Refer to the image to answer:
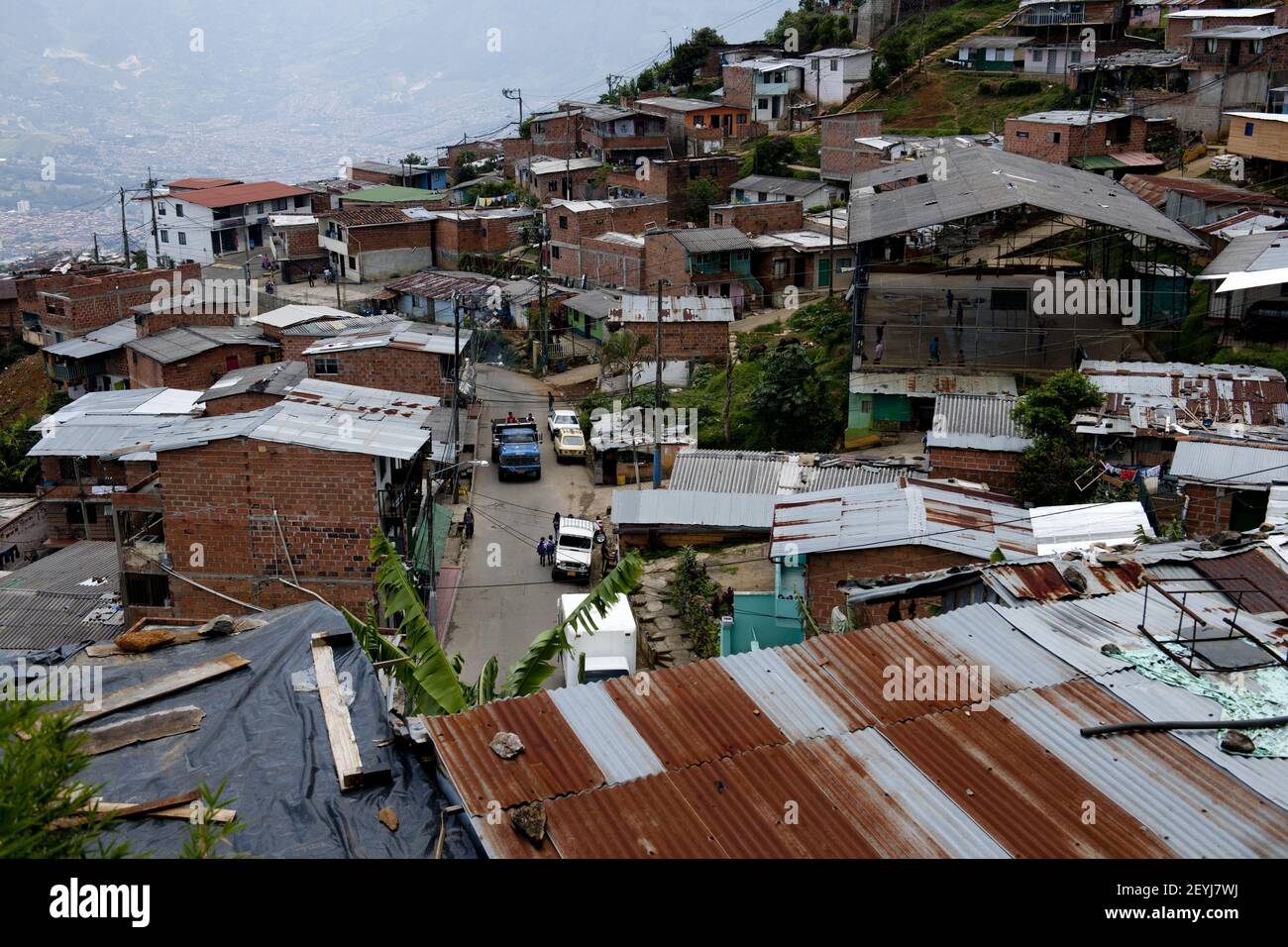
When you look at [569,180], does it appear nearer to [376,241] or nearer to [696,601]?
[376,241]

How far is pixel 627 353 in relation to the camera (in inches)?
1378

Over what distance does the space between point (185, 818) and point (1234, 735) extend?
676 cm

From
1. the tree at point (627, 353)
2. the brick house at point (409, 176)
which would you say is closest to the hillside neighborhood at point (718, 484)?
the tree at point (627, 353)

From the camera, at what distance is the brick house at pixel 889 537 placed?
16.3 m

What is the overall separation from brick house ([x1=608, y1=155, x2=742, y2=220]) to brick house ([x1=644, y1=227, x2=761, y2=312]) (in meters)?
7.59

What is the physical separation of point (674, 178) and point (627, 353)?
18.0 metres

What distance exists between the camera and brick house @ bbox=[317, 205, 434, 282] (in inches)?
1950

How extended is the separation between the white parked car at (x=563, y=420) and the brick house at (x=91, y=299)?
59.6 ft

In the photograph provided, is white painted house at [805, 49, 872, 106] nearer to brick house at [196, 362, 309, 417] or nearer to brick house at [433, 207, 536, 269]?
brick house at [433, 207, 536, 269]

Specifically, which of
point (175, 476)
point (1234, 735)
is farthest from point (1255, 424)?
point (175, 476)

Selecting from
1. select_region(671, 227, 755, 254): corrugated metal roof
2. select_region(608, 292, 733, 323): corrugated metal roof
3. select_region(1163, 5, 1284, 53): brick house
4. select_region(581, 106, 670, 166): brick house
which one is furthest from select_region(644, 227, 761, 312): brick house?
select_region(1163, 5, 1284, 53): brick house

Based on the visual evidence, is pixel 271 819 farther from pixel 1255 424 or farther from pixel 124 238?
pixel 124 238

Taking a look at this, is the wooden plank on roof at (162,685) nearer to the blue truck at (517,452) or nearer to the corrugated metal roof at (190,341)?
the blue truck at (517,452)

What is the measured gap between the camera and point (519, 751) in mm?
7488
